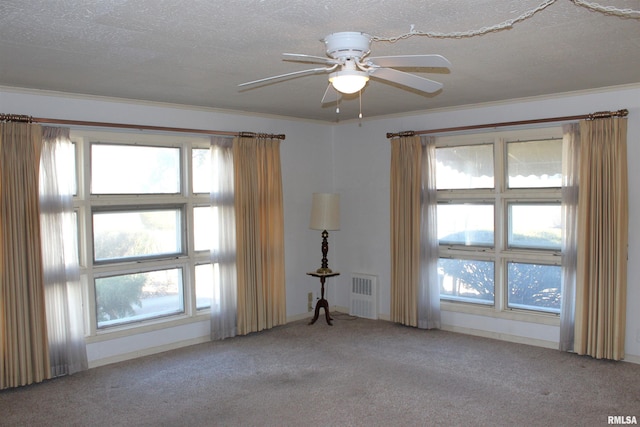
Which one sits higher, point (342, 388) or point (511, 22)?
point (511, 22)

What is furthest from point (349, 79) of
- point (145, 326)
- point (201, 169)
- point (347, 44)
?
point (145, 326)

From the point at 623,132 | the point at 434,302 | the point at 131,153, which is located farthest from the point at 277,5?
the point at 434,302

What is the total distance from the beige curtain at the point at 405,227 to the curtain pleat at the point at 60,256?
3279 mm

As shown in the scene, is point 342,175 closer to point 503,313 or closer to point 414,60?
point 503,313

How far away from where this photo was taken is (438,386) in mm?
4168

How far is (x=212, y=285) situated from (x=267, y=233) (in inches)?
33.2

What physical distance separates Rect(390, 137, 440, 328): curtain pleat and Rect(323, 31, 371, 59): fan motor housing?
10.6ft

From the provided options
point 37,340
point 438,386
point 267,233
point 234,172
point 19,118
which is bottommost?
point 438,386

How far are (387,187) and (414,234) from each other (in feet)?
2.44

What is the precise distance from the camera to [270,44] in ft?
10.1

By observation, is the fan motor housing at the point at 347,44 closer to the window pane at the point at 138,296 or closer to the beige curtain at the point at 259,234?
the beige curtain at the point at 259,234

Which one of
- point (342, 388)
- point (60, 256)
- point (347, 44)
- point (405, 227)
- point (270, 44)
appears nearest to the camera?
point (347, 44)

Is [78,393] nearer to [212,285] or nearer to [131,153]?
[212,285]

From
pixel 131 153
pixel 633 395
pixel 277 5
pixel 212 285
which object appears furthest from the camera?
pixel 212 285
